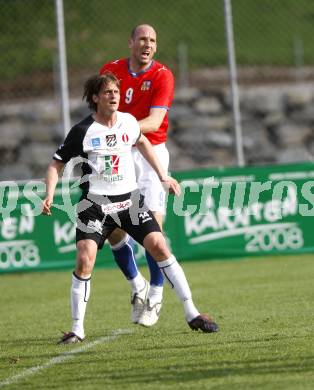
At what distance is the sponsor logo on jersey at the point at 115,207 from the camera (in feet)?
26.3

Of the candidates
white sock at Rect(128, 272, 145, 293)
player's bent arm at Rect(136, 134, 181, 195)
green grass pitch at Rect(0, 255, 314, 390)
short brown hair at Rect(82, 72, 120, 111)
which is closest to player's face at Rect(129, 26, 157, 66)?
short brown hair at Rect(82, 72, 120, 111)

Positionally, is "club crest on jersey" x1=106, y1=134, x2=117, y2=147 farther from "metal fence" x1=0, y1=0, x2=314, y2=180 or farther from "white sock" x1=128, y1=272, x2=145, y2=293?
"metal fence" x1=0, y1=0, x2=314, y2=180

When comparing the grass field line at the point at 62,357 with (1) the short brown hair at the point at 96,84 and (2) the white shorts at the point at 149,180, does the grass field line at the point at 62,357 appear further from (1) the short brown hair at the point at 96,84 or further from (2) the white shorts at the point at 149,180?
(1) the short brown hair at the point at 96,84

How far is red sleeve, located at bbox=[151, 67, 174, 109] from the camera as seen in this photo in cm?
902

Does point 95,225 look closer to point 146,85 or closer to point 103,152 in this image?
Result: point 103,152

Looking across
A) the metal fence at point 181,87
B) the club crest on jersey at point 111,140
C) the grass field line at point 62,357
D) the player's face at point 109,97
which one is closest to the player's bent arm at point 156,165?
the club crest on jersey at point 111,140

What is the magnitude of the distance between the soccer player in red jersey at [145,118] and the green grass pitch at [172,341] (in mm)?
303

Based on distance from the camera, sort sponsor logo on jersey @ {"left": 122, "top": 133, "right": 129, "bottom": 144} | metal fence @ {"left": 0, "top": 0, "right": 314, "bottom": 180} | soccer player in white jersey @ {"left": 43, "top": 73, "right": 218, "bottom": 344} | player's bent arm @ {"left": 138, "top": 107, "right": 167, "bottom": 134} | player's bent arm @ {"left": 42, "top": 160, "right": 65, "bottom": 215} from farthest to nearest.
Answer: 1. metal fence @ {"left": 0, "top": 0, "right": 314, "bottom": 180}
2. player's bent arm @ {"left": 138, "top": 107, "right": 167, "bottom": 134}
3. sponsor logo on jersey @ {"left": 122, "top": 133, "right": 129, "bottom": 144}
4. soccer player in white jersey @ {"left": 43, "top": 73, "right": 218, "bottom": 344}
5. player's bent arm @ {"left": 42, "top": 160, "right": 65, "bottom": 215}

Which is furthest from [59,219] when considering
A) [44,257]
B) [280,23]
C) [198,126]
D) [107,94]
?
[107,94]

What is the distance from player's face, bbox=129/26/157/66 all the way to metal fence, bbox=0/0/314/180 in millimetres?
7400

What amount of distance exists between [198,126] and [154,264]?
9576 millimetres

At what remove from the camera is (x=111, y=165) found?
799cm

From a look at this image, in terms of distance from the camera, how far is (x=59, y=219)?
15000mm

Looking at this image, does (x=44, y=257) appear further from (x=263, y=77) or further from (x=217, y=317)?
(x=263, y=77)
